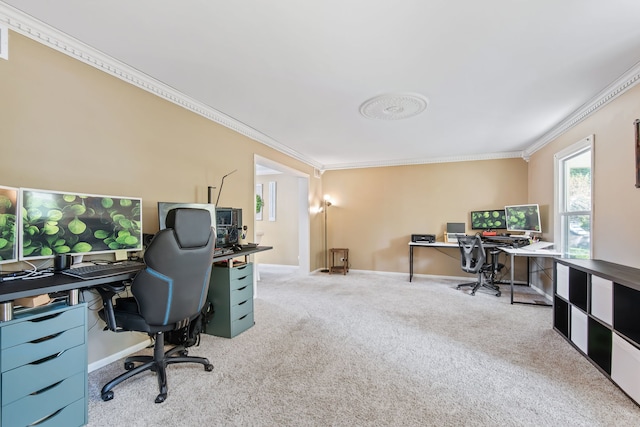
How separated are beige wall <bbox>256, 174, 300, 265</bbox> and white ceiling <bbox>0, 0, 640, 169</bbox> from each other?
3.15m

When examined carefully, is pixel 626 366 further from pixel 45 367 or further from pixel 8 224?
pixel 8 224

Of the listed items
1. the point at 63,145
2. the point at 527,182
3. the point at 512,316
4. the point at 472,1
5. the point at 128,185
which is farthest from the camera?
the point at 527,182

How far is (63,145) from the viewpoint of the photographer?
206cm

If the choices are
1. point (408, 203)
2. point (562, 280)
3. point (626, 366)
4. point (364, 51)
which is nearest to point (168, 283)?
point (364, 51)

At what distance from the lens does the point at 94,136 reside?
2236mm

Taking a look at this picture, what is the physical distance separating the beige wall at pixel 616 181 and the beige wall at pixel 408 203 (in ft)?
7.02

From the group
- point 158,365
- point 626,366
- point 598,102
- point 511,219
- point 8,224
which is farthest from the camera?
point 511,219

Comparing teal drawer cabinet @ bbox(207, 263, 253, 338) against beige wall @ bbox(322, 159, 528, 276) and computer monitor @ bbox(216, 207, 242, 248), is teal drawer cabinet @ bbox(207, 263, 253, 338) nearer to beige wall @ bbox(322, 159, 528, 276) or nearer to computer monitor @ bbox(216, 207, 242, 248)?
computer monitor @ bbox(216, 207, 242, 248)

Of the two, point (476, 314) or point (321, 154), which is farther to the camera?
point (321, 154)

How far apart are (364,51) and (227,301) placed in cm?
256

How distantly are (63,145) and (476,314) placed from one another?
447 centimetres

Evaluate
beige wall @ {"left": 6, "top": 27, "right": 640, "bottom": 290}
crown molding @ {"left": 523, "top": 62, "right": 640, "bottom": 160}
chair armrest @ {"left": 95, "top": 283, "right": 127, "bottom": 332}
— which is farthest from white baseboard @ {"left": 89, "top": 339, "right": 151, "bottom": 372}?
crown molding @ {"left": 523, "top": 62, "right": 640, "bottom": 160}

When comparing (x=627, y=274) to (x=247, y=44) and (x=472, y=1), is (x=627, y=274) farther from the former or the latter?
(x=247, y=44)

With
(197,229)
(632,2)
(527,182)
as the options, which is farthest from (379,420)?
(527,182)
